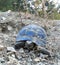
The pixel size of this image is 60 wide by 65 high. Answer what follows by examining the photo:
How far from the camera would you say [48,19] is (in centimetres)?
566

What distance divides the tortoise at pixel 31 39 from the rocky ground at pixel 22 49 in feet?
0.27

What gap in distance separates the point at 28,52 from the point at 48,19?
69.5 inches

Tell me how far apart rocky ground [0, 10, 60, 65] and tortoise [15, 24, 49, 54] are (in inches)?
3.2

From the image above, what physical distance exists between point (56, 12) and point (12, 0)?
1415 millimetres

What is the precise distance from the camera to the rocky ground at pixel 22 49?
12.4 ft

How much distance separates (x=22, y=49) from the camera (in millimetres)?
4086

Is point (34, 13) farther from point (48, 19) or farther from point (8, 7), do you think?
point (8, 7)

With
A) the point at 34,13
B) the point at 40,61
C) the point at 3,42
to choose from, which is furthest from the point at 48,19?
the point at 40,61

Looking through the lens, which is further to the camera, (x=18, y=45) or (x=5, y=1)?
(x=5, y=1)

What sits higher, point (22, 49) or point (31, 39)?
point (31, 39)

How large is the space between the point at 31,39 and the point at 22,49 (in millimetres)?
184

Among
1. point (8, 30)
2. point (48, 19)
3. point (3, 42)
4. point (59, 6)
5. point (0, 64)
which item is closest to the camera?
point (0, 64)

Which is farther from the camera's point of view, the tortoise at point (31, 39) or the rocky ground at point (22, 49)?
the tortoise at point (31, 39)

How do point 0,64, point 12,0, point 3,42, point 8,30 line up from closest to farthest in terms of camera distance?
point 0,64
point 3,42
point 8,30
point 12,0
